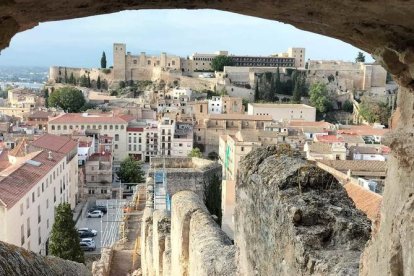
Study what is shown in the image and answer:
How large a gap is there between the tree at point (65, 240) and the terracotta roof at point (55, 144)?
12.3 meters

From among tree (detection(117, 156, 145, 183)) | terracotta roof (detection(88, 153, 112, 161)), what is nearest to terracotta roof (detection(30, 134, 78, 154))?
tree (detection(117, 156, 145, 183))

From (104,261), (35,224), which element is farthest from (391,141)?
(35,224)

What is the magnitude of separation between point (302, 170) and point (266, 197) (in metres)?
0.39

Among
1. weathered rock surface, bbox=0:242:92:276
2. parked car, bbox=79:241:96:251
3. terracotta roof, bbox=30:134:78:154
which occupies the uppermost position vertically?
weathered rock surface, bbox=0:242:92:276

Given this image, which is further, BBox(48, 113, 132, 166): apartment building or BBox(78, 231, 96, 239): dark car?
BBox(48, 113, 132, 166): apartment building

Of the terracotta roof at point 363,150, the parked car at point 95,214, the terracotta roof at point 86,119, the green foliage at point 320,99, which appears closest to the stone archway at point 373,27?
the parked car at point 95,214

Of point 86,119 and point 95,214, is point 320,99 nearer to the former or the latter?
point 86,119

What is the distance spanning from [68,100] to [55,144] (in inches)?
1353

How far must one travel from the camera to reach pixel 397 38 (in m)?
2.44

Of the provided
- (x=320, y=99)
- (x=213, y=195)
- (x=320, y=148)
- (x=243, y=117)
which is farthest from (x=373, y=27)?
(x=320, y=99)

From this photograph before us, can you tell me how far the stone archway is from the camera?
230 cm

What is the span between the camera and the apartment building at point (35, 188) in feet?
68.8

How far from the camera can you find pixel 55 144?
109 ft

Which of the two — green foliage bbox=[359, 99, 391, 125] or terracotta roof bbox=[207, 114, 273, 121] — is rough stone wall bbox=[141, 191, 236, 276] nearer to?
terracotta roof bbox=[207, 114, 273, 121]
